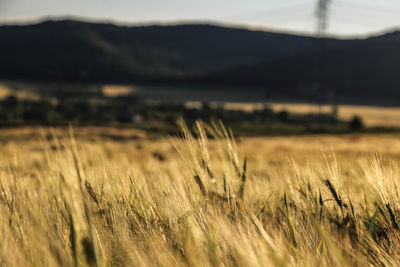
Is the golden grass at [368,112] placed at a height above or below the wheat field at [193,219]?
below

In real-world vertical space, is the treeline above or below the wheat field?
below

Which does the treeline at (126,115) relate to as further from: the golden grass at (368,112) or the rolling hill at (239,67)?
the rolling hill at (239,67)

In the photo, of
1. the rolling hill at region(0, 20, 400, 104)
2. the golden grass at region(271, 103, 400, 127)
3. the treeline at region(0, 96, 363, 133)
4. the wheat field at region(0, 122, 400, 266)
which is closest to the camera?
the wheat field at region(0, 122, 400, 266)

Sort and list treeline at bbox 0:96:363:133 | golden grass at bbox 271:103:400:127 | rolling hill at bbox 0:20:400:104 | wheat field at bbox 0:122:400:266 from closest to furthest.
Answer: wheat field at bbox 0:122:400:266 < treeline at bbox 0:96:363:133 < golden grass at bbox 271:103:400:127 < rolling hill at bbox 0:20:400:104

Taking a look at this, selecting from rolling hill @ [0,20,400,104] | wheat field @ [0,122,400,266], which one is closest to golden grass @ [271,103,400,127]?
rolling hill @ [0,20,400,104]

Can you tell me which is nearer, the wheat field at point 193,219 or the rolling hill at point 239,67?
the wheat field at point 193,219

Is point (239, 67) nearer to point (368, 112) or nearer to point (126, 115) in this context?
point (368, 112)

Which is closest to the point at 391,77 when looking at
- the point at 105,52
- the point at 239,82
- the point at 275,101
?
the point at 275,101

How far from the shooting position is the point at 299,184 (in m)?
3.06

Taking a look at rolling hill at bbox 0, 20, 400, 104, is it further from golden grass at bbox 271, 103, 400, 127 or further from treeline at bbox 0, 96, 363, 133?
treeline at bbox 0, 96, 363, 133

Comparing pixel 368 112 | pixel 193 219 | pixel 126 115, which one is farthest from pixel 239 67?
pixel 193 219

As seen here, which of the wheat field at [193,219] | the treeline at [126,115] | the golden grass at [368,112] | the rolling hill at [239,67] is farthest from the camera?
the rolling hill at [239,67]

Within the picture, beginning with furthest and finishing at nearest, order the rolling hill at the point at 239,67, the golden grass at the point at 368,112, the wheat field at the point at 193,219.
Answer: the rolling hill at the point at 239,67
the golden grass at the point at 368,112
the wheat field at the point at 193,219

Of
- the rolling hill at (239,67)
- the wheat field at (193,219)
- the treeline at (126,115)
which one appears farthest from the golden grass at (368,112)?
the wheat field at (193,219)
